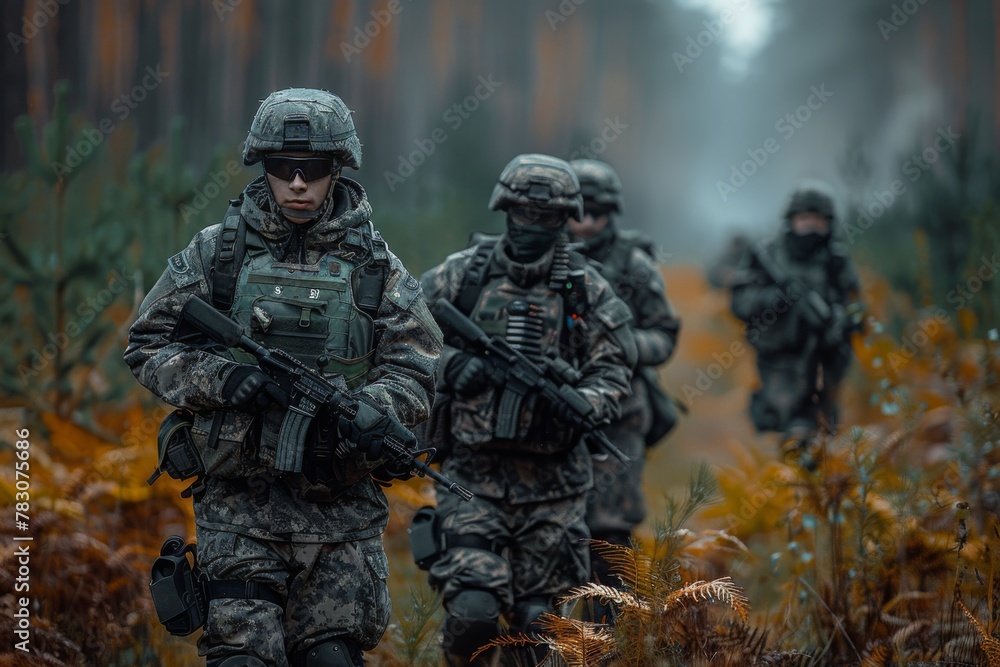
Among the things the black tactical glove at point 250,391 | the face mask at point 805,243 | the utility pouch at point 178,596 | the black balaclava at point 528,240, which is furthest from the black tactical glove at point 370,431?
the face mask at point 805,243

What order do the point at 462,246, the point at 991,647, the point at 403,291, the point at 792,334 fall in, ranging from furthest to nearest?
the point at 462,246 → the point at 792,334 → the point at 991,647 → the point at 403,291

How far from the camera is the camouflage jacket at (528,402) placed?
5508 mm

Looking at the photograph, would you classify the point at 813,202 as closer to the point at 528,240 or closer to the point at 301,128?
the point at 528,240

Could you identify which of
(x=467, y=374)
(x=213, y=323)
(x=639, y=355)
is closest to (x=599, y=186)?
(x=639, y=355)

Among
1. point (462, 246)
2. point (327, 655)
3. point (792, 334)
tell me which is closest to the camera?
point (327, 655)

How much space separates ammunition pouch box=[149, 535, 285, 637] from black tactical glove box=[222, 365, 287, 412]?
1.90ft

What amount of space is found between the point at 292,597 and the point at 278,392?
2.37 ft

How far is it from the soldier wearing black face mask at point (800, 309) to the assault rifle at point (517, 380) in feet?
17.0

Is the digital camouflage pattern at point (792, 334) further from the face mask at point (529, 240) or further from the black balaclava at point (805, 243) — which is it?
the face mask at point (529, 240)

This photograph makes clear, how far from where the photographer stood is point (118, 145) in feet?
32.3

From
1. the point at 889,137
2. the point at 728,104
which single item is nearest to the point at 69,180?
the point at 889,137

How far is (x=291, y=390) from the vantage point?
4.20 metres

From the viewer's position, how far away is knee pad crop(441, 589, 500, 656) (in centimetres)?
521

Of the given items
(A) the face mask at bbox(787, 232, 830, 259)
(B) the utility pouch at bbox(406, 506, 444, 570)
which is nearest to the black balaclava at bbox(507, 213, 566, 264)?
(B) the utility pouch at bbox(406, 506, 444, 570)
